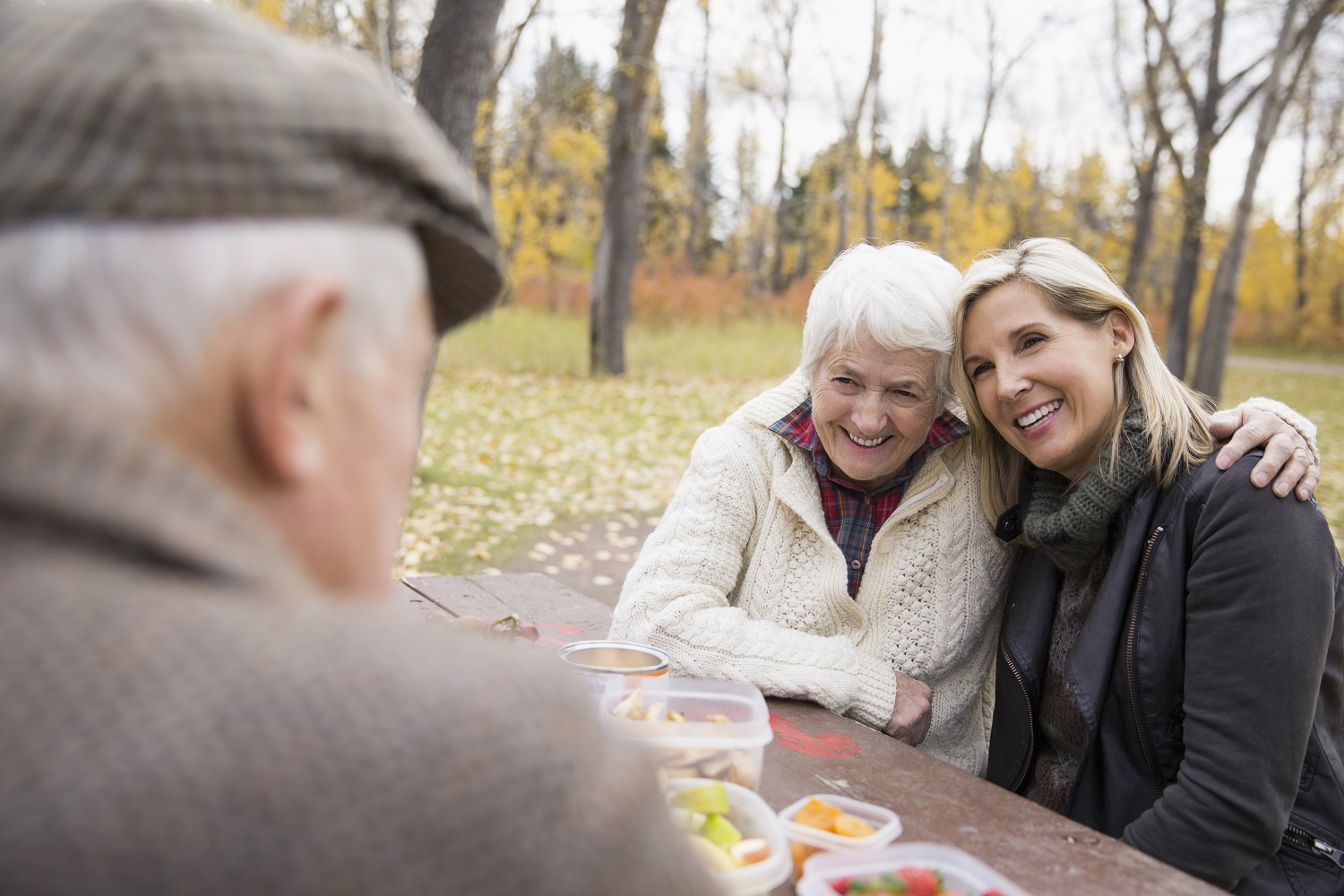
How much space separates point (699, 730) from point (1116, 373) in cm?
129

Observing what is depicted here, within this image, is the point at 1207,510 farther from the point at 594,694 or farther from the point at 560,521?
the point at 560,521

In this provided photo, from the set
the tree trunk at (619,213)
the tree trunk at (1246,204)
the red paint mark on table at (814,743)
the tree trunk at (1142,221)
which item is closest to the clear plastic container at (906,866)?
the red paint mark on table at (814,743)

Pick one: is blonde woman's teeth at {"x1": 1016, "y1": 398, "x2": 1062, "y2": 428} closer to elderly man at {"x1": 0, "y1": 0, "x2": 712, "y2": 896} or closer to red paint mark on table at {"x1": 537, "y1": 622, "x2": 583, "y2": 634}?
red paint mark on table at {"x1": 537, "y1": 622, "x2": 583, "y2": 634}

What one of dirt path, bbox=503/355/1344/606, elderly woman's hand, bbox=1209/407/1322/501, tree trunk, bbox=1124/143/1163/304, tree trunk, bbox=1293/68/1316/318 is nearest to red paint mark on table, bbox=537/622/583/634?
elderly woman's hand, bbox=1209/407/1322/501

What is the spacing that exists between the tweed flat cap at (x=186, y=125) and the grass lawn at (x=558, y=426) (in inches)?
185

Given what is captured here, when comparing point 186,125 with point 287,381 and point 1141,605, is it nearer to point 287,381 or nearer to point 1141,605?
point 287,381

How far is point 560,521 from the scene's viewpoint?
6578mm

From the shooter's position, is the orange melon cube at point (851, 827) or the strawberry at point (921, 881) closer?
the strawberry at point (921, 881)

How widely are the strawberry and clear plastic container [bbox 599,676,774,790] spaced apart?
11.9 inches

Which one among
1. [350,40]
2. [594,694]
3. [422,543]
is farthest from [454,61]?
[350,40]

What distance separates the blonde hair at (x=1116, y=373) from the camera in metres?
1.96

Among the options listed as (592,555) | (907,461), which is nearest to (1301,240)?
(592,555)

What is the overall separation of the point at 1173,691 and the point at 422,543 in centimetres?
440

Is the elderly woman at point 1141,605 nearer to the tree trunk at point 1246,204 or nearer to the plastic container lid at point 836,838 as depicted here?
the plastic container lid at point 836,838
